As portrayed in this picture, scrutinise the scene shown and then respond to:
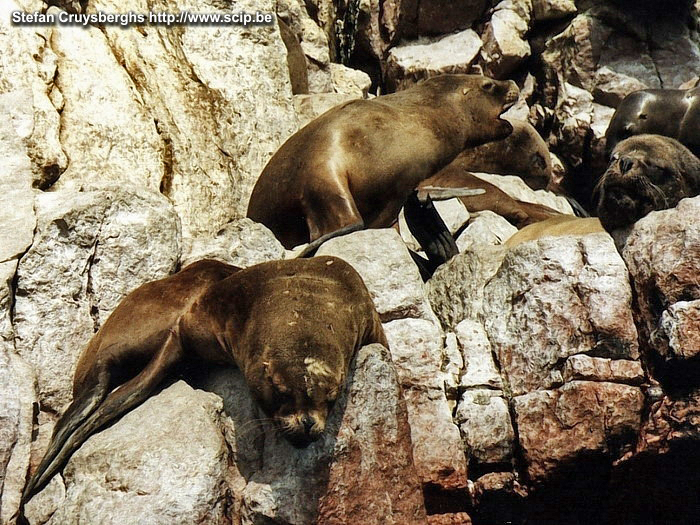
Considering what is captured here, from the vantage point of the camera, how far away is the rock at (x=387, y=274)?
5.56 m

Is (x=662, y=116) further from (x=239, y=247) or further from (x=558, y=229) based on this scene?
(x=239, y=247)

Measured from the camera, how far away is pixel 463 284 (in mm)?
6133

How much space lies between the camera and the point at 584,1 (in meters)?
11.7

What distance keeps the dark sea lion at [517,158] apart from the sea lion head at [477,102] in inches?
106

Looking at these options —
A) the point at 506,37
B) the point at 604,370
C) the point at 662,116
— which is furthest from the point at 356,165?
the point at 506,37

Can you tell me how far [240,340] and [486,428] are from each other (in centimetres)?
149

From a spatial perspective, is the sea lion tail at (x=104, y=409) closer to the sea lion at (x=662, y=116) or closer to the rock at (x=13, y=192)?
the rock at (x=13, y=192)

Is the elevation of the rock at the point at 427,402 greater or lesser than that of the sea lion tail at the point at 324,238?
lesser

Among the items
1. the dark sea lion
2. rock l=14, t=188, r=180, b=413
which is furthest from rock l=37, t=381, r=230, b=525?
the dark sea lion

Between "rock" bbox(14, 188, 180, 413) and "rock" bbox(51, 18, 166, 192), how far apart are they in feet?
2.42

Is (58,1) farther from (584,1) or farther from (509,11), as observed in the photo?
(584,1)

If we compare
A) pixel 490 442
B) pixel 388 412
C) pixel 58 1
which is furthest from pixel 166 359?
pixel 58 1

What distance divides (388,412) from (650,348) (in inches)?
63.7

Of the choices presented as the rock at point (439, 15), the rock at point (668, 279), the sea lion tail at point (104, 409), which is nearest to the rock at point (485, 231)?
the rock at point (668, 279)
